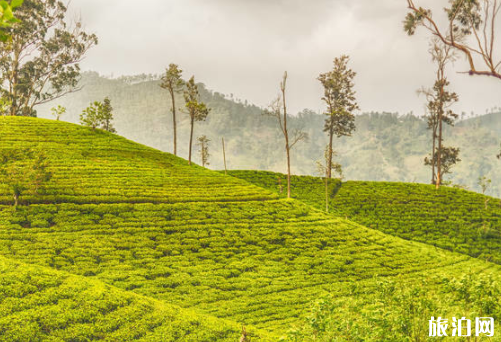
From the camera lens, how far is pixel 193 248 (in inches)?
804

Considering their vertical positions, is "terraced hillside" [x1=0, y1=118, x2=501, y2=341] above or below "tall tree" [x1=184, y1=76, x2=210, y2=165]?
below

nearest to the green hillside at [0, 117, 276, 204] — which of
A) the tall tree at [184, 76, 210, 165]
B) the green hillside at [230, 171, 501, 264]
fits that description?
the tall tree at [184, 76, 210, 165]

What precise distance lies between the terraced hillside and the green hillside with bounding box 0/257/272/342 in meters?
0.10

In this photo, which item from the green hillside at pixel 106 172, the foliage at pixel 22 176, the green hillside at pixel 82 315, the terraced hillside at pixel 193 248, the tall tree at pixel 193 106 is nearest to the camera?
the green hillside at pixel 82 315

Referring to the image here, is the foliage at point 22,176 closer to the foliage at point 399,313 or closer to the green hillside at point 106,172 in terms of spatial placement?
the green hillside at point 106,172

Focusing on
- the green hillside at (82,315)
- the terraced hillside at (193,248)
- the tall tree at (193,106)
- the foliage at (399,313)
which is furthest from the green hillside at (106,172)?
the foliage at (399,313)

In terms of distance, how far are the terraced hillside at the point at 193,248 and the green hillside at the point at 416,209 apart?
202 inches

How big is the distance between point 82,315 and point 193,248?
904 centimetres

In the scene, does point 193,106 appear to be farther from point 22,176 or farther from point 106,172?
point 22,176

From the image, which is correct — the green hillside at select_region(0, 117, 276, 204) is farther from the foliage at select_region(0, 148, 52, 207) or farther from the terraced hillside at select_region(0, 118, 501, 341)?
the foliage at select_region(0, 148, 52, 207)

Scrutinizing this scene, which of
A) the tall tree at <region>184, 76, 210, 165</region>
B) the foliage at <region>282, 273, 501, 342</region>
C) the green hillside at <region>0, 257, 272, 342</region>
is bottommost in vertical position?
the green hillside at <region>0, 257, 272, 342</region>

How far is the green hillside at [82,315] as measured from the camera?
10852 mm

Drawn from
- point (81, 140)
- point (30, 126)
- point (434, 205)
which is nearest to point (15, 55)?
point (30, 126)

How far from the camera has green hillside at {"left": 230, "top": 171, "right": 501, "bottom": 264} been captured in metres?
32.8
